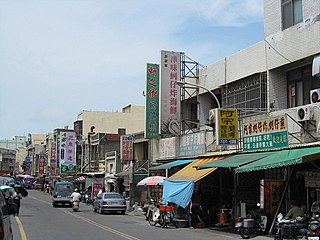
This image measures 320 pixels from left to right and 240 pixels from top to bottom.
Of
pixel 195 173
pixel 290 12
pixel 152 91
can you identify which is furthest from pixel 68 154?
pixel 290 12

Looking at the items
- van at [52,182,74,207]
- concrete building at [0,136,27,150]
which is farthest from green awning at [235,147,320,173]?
concrete building at [0,136,27,150]

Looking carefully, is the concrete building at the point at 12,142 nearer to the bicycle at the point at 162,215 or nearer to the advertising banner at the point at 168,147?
the advertising banner at the point at 168,147

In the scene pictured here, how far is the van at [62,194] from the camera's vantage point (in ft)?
132

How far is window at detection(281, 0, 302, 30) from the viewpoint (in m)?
19.8

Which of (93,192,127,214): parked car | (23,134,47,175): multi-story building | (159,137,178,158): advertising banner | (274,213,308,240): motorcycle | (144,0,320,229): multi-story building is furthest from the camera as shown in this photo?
(23,134,47,175): multi-story building

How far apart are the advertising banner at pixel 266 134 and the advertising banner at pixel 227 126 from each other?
510 mm

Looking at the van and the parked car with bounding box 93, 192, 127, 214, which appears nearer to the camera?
the parked car with bounding box 93, 192, 127, 214

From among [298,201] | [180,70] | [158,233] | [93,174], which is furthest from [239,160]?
[93,174]

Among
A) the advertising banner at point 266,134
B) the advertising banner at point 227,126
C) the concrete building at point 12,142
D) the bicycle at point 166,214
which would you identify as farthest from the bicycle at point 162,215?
the concrete building at point 12,142

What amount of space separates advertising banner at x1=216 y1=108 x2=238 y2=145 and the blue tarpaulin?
2.34 m

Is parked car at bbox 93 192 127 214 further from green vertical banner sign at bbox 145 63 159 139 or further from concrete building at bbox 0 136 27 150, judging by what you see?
concrete building at bbox 0 136 27 150

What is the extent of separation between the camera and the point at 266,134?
19.5 m

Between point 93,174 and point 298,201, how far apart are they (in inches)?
1463

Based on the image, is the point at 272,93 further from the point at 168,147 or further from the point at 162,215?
the point at 168,147
